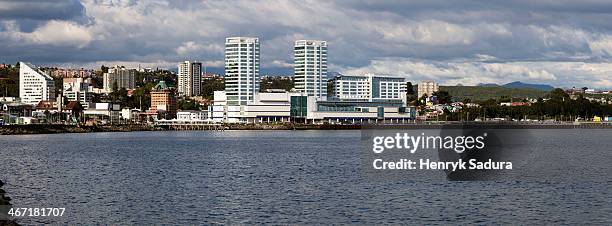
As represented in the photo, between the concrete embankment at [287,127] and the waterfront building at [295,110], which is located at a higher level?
the waterfront building at [295,110]

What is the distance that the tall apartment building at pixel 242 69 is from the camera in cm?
18075

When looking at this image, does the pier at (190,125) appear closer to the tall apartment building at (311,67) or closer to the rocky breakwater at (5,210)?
the tall apartment building at (311,67)

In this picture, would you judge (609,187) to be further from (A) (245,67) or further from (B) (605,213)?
(A) (245,67)

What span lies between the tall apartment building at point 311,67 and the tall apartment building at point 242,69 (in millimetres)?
10146

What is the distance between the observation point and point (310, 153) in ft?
233

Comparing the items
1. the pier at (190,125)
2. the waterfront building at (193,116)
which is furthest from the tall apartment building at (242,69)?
the waterfront building at (193,116)

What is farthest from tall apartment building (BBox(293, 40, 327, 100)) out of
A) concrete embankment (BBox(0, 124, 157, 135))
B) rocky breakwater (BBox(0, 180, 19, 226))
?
rocky breakwater (BBox(0, 180, 19, 226))

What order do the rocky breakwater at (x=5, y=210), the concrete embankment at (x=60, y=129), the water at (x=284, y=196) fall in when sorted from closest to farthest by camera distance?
the rocky breakwater at (x=5, y=210) < the water at (x=284, y=196) < the concrete embankment at (x=60, y=129)

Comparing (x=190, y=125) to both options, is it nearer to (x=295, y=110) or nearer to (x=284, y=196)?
(x=295, y=110)

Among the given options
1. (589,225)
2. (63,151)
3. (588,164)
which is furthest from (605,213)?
(63,151)

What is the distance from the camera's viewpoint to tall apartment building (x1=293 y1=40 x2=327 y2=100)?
187 metres

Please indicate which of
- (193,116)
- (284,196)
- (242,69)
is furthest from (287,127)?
(284,196)

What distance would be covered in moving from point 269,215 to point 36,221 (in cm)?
771

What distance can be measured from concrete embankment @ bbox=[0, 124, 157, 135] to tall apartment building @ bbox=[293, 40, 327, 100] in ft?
113
